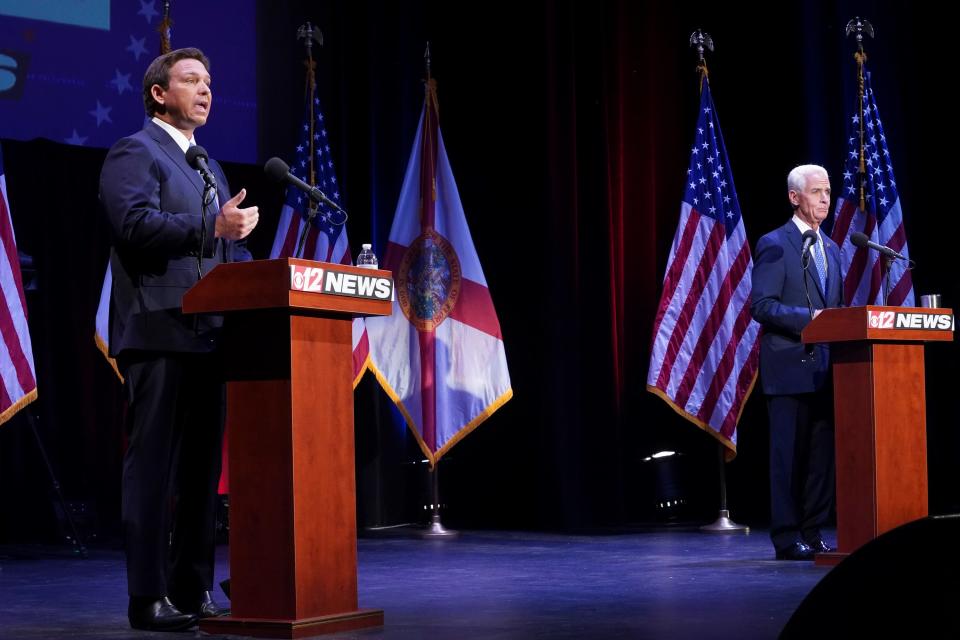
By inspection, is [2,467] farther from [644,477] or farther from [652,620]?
[652,620]

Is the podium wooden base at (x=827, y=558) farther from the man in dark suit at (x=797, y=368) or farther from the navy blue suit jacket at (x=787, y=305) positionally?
the navy blue suit jacket at (x=787, y=305)

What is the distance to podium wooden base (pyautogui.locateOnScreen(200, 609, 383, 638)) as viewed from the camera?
314cm

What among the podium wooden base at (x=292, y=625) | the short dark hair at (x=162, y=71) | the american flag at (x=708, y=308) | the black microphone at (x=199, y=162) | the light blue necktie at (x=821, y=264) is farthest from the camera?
the american flag at (x=708, y=308)

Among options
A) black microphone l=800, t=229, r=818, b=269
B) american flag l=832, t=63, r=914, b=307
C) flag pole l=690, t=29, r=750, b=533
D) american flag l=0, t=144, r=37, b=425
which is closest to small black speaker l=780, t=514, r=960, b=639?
black microphone l=800, t=229, r=818, b=269

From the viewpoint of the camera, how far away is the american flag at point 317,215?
7.17 m

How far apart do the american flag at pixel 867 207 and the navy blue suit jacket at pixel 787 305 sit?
154 cm

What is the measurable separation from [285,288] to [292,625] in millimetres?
807

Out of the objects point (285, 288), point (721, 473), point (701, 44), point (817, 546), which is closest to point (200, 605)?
point (285, 288)

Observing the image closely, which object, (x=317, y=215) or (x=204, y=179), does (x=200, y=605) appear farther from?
(x=317, y=215)

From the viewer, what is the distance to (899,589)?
1139 millimetres

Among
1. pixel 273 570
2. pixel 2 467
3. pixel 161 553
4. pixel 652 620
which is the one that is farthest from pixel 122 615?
pixel 2 467

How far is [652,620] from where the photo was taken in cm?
353

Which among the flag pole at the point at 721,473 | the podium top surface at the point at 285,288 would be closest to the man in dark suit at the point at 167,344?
the podium top surface at the point at 285,288

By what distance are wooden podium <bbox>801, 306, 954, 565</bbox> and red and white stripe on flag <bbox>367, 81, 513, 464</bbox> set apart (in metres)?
2.61
